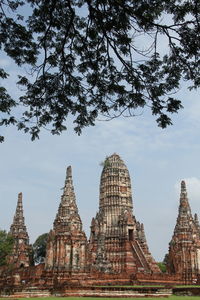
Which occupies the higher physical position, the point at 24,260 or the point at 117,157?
the point at 117,157

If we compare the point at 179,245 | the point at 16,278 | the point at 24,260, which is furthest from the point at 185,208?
the point at 16,278

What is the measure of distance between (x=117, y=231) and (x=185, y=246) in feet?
28.4

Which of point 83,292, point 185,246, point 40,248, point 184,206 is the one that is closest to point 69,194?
point 83,292

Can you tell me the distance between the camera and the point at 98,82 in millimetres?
9727

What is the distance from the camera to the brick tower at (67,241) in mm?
35062

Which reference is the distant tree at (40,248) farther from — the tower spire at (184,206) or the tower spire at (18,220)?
the tower spire at (184,206)

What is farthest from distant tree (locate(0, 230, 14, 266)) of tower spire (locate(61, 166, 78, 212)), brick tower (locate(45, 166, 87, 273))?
tower spire (locate(61, 166, 78, 212))

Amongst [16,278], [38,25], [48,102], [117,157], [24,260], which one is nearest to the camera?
[38,25]

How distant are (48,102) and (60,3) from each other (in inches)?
104

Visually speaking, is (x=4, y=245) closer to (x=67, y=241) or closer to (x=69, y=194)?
(x=67, y=241)

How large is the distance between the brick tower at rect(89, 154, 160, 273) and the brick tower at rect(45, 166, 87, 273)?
20.4 feet

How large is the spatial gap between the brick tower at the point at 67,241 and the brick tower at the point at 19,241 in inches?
250

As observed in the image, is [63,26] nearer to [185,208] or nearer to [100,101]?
[100,101]

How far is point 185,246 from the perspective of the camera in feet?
148
